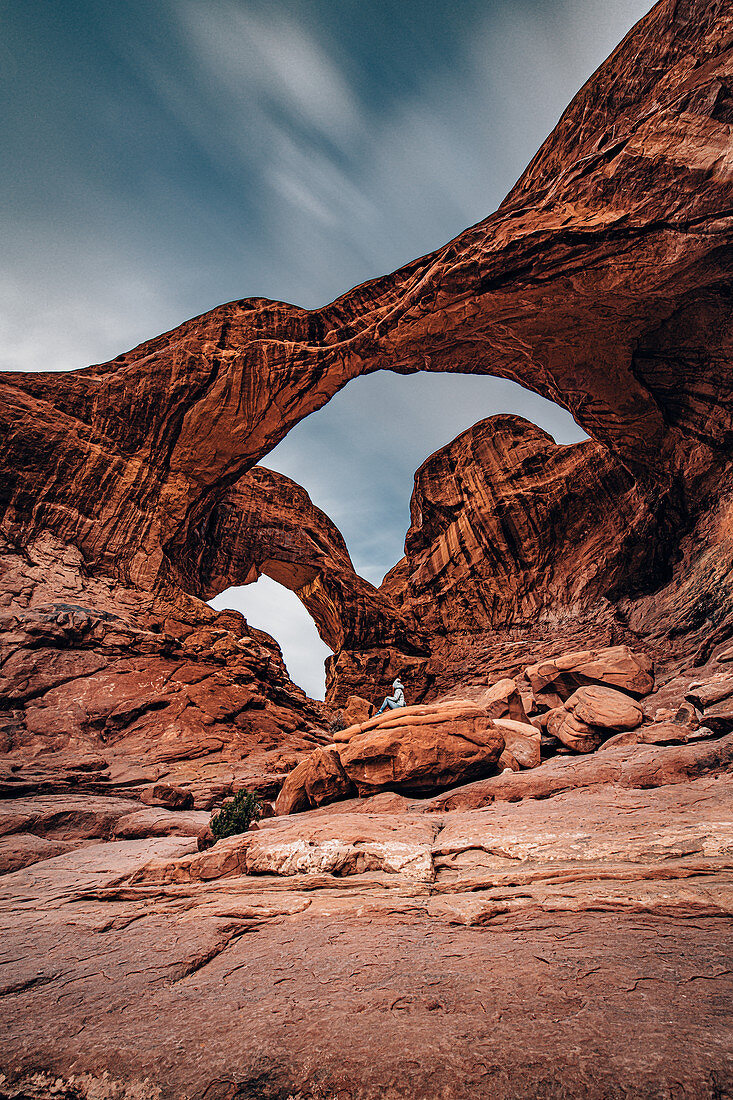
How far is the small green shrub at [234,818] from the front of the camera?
21.7ft

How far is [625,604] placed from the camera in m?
20.8

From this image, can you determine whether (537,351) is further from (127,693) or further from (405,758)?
(127,693)

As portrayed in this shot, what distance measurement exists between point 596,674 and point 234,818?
34.1ft

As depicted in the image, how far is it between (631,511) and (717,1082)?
23.8 metres

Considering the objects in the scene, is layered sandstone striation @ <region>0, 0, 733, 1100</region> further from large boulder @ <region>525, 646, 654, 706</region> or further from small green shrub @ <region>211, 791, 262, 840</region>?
small green shrub @ <region>211, 791, 262, 840</region>

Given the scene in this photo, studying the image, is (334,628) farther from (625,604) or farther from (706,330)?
(706,330)

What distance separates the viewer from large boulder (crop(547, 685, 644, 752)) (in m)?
9.70

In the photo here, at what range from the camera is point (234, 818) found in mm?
6797

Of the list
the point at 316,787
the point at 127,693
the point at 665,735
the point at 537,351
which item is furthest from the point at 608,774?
the point at 537,351

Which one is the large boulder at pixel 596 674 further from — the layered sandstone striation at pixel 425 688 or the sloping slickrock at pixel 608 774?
the sloping slickrock at pixel 608 774

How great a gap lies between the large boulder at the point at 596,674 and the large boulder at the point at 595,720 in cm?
246

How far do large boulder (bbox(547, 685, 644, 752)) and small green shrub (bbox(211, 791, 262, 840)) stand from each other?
6602mm

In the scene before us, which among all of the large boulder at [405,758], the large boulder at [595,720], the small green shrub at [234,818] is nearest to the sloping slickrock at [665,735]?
the large boulder at [595,720]

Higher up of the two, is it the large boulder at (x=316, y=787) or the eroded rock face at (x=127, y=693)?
the eroded rock face at (x=127, y=693)
